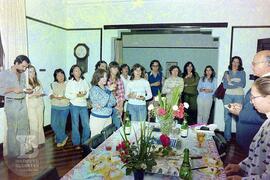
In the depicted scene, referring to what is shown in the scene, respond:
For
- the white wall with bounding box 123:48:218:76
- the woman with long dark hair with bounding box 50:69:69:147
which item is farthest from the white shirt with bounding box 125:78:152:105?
the white wall with bounding box 123:48:218:76

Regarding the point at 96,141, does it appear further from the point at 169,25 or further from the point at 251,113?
the point at 169,25

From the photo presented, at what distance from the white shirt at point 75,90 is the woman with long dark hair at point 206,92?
6.94ft

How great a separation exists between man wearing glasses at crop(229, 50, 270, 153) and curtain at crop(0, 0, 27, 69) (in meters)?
3.09

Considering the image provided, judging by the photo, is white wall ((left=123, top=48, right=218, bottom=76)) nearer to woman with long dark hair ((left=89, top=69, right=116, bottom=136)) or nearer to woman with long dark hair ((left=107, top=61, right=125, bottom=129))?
woman with long dark hair ((left=107, top=61, right=125, bottom=129))

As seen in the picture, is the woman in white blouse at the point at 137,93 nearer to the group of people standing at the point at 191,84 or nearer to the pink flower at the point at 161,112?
the group of people standing at the point at 191,84

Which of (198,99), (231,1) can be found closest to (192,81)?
(198,99)

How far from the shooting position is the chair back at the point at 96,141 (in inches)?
80.0

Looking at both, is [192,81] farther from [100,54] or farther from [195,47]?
[195,47]

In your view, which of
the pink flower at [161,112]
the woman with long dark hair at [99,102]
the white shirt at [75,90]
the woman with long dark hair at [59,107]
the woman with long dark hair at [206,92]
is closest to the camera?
the pink flower at [161,112]

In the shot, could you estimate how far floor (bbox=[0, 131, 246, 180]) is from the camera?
3100 mm

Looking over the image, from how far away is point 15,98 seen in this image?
130 inches

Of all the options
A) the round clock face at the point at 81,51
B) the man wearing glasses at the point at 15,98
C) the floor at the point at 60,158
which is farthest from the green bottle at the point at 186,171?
the round clock face at the point at 81,51

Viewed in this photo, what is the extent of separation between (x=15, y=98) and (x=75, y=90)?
0.91m

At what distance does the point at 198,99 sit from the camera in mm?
4645
